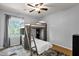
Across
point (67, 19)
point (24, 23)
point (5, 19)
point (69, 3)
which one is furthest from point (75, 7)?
point (5, 19)

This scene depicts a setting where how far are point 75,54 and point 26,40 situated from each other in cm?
98

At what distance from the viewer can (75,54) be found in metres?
2.02

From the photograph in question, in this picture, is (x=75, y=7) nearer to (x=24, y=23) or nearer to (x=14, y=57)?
(x=24, y=23)

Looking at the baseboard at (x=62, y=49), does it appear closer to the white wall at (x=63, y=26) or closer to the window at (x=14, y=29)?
the white wall at (x=63, y=26)

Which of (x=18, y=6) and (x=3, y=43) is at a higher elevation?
(x=18, y=6)

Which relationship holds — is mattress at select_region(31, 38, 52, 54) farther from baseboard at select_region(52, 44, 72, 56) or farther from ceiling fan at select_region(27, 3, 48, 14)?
ceiling fan at select_region(27, 3, 48, 14)

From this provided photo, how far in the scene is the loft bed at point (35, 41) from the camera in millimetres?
2021

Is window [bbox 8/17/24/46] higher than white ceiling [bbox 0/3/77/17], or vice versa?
white ceiling [bbox 0/3/77/17]

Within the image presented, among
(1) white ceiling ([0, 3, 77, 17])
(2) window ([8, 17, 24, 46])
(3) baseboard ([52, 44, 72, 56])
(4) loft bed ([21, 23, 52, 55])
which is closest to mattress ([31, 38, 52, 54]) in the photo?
(4) loft bed ([21, 23, 52, 55])

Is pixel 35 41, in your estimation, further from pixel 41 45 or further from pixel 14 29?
pixel 14 29

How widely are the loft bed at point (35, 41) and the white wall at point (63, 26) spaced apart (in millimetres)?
107

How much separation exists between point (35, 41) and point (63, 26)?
614 mm

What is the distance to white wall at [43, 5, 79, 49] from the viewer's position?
1929 mm

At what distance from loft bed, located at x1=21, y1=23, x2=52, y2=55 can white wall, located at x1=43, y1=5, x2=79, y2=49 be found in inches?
4.2
